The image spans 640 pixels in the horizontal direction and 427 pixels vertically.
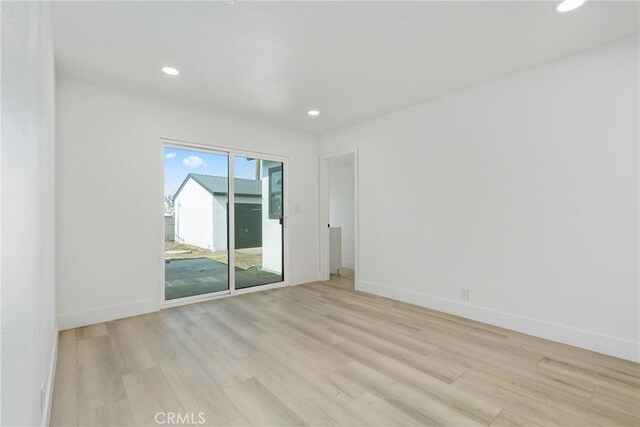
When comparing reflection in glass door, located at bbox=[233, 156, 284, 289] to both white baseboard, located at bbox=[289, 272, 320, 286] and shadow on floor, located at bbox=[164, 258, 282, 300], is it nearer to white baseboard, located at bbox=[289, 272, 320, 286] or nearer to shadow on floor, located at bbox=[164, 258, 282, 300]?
shadow on floor, located at bbox=[164, 258, 282, 300]

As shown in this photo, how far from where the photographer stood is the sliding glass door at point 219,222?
388cm

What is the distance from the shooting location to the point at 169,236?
3812 millimetres

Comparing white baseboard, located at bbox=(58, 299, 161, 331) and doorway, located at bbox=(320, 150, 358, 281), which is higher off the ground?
doorway, located at bbox=(320, 150, 358, 281)

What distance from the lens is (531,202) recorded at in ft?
9.49

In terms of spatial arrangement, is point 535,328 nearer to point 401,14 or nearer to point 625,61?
point 625,61

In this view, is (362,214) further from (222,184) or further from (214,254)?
(214,254)

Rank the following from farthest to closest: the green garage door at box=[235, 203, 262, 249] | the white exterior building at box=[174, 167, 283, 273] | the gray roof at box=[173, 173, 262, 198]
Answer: the green garage door at box=[235, 203, 262, 249] < the gray roof at box=[173, 173, 262, 198] < the white exterior building at box=[174, 167, 283, 273]

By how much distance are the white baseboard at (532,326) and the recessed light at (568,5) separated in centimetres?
264

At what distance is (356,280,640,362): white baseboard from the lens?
2.41 m

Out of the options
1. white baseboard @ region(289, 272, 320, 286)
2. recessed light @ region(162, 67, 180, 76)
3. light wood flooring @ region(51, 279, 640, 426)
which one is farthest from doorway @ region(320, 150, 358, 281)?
recessed light @ region(162, 67, 180, 76)

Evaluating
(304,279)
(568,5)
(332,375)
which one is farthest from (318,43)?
(304,279)

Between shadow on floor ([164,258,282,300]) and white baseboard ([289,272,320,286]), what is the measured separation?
2.03 feet

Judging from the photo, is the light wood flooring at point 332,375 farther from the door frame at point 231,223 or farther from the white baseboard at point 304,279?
the white baseboard at point 304,279

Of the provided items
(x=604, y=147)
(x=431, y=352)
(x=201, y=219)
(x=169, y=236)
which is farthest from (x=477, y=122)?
(x=169, y=236)
